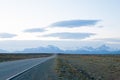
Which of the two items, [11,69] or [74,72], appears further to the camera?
[11,69]

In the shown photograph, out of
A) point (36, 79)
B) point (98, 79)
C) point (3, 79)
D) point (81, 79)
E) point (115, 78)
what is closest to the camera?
point (3, 79)

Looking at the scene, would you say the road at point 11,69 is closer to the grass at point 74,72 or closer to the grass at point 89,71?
the grass at point 74,72

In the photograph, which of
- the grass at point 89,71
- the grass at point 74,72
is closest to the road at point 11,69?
the grass at point 74,72

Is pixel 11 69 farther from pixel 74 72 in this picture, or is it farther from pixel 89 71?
pixel 89 71

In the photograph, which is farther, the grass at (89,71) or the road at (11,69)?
the grass at (89,71)

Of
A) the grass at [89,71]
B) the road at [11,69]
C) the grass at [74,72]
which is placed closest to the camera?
the road at [11,69]

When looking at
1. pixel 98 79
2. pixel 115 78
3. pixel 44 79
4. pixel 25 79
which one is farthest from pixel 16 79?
pixel 115 78

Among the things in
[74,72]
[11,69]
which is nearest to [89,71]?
[74,72]

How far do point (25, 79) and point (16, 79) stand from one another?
27.4 inches

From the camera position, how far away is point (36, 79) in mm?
24406

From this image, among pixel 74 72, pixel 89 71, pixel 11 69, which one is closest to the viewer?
pixel 74 72

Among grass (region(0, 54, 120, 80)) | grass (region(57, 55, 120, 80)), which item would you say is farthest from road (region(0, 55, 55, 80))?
grass (region(57, 55, 120, 80))

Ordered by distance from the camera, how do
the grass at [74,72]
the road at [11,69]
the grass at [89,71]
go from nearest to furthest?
the road at [11,69], the grass at [74,72], the grass at [89,71]

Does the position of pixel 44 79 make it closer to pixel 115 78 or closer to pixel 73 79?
pixel 73 79
